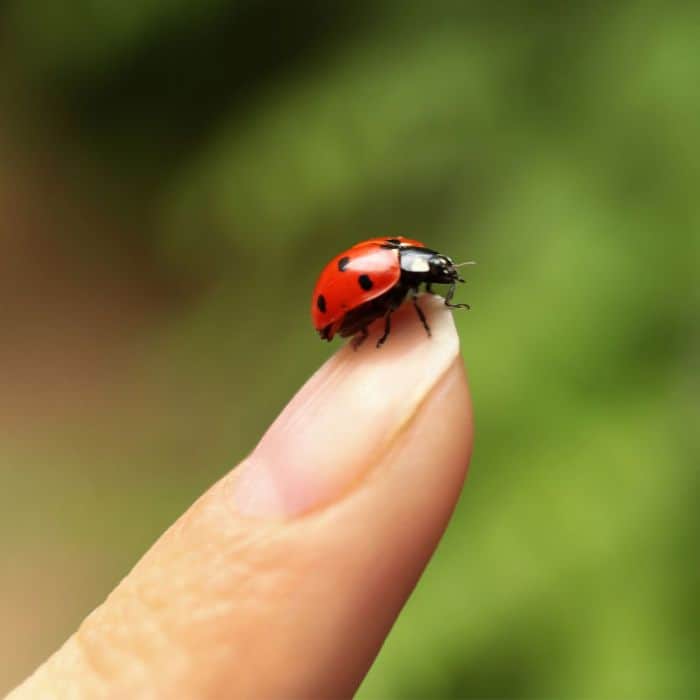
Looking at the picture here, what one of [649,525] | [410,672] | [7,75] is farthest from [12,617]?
[7,75]

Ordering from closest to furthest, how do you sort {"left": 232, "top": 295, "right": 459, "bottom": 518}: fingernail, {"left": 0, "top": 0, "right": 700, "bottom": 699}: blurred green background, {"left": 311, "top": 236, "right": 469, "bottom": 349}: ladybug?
{"left": 232, "top": 295, "right": 459, "bottom": 518}: fingernail → {"left": 311, "top": 236, "right": 469, "bottom": 349}: ladybug → {"left": 0, "top": 0, "right": 700, "bottom": 699}: blurred green background

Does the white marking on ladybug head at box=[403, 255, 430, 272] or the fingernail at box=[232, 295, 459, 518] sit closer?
the fingernail at box=[232, 295, 459, 518]

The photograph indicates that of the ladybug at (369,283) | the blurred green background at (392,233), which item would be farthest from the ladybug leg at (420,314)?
the blurred green background at (392,233)

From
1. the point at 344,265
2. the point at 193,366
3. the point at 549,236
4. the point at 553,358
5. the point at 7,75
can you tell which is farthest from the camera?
the point at 7,75

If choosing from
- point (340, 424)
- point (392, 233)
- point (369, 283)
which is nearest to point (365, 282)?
point (369, 283)

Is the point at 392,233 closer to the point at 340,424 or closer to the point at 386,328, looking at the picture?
the point at 386,328

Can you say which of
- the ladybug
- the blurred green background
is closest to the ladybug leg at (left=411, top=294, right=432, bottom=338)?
the ladybug

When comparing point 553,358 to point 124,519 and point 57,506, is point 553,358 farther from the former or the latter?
point 57,506

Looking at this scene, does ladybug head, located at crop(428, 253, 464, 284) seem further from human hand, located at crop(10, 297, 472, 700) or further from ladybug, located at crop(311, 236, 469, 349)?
human hand, located at crop(10, 297, 472, 700)
